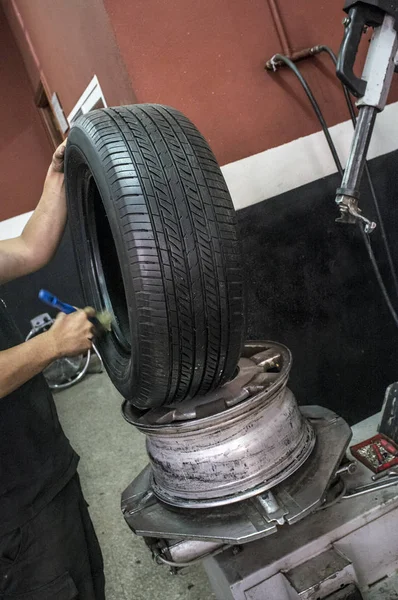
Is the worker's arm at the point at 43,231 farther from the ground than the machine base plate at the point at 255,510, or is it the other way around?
the worker's arm at the point at 43,231

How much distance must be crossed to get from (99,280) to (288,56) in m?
1.03

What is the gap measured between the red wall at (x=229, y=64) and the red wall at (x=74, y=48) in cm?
8

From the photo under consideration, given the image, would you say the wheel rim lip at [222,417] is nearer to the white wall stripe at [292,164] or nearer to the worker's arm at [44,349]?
the worker's arm at [44,349]

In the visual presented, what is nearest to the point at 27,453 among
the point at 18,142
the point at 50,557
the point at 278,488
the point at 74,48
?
the point at 50,557

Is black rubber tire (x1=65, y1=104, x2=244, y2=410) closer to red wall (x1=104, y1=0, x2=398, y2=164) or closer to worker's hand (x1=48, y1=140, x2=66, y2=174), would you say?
worker's hand (x1=48, y1=140, x2=66, y2=174)

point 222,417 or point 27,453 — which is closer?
point 222,417

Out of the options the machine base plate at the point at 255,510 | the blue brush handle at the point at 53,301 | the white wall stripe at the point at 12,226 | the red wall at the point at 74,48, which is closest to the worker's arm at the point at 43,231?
the blue brush handle at the point at 53,301

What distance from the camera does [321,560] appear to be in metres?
1.25

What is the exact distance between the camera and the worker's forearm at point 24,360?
1.16 m

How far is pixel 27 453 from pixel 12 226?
152 inches

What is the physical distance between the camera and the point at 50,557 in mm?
1331

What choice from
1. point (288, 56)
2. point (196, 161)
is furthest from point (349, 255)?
point (196, 161)

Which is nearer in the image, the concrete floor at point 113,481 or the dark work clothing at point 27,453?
the dark work clothing at point 27,453

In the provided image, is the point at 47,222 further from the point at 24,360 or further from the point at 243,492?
the point at 243,492
